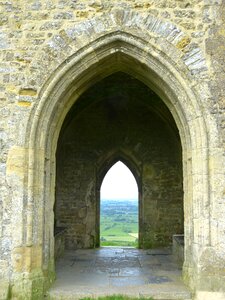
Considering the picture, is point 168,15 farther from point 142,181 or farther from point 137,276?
point 142,181

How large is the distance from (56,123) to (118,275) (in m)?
2.72

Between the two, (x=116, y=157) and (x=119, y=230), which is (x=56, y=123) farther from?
(x=119, y=230)

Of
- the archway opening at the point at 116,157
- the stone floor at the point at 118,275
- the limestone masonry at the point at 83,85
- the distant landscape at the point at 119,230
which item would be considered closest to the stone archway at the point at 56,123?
the limestone masonry at the point at 83,85

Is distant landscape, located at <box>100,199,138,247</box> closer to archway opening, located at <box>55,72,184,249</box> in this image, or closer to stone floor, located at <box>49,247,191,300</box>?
archway opening, located at <box>55,72,184,249</box>

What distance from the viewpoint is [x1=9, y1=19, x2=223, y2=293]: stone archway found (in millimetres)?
5246

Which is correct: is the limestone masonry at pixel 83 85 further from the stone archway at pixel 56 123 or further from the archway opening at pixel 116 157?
the archway opening at pixel 116 157

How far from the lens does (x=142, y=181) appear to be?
10.1 m

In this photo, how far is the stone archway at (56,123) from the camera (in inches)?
207

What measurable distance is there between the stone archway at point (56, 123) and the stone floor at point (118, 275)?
34 cm

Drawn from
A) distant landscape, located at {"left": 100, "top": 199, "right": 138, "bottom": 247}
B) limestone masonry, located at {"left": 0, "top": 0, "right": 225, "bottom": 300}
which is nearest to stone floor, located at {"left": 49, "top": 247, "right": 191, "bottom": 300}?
limestone masonry, located at {"left": 0, "top": 0, "right": 225, "bottom": 300}

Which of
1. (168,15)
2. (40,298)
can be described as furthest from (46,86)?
(40,298)

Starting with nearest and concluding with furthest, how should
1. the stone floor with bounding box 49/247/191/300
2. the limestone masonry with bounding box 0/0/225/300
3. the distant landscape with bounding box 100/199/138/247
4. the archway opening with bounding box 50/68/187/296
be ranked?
the limestone masonry with bounding box 0/0/225/300, the stone floor with bounding box 49/247/191/300, the archway opening with bounding box 50/68/187/296, the distant landscape with bounding box 100/199/138/247

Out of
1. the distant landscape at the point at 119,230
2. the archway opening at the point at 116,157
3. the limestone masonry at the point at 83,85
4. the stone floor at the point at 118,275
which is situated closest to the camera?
the limestone masonry at the point at 83,85

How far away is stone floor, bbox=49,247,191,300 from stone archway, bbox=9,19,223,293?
1.13 ft
